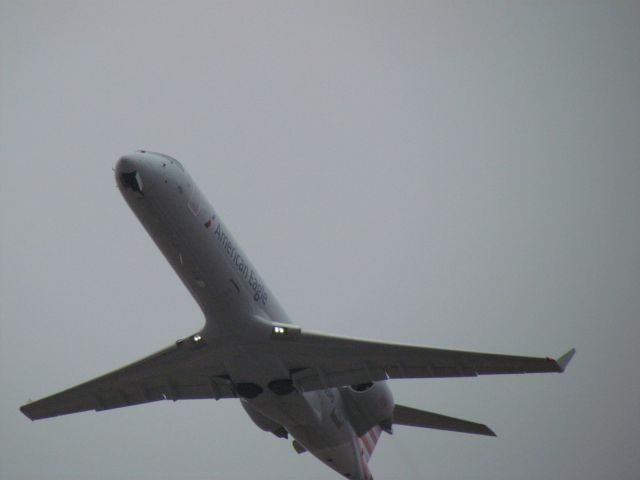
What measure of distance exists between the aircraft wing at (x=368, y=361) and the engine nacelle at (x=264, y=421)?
9.31 ft

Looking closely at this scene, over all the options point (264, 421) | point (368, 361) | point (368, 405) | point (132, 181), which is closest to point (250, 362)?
point (368, 361)

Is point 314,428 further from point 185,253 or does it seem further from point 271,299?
point 185,253

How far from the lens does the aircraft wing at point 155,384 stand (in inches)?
816

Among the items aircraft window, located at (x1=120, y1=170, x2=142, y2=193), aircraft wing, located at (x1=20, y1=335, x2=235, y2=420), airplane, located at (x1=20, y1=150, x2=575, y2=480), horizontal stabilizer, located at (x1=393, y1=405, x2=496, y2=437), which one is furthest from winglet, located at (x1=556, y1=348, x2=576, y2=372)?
aircraft window, located at (x1=120, y1=170, x2=142, y2=193)

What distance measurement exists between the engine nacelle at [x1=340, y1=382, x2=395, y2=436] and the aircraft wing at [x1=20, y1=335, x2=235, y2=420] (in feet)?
12.0

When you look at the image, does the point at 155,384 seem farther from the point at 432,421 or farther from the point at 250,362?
the point at 432,421

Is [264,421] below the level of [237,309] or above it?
below

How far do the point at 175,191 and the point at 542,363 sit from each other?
8.97m

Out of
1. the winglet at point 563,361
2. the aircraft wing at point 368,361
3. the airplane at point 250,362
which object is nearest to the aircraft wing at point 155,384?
the airplane at point 250,362

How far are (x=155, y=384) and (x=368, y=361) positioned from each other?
6.40m

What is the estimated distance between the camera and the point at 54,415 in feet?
79.9

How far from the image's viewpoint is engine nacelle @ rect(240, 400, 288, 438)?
2341 cm

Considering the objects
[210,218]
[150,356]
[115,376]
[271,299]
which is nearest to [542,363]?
[271,299]

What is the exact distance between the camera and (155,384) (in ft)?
75.6
